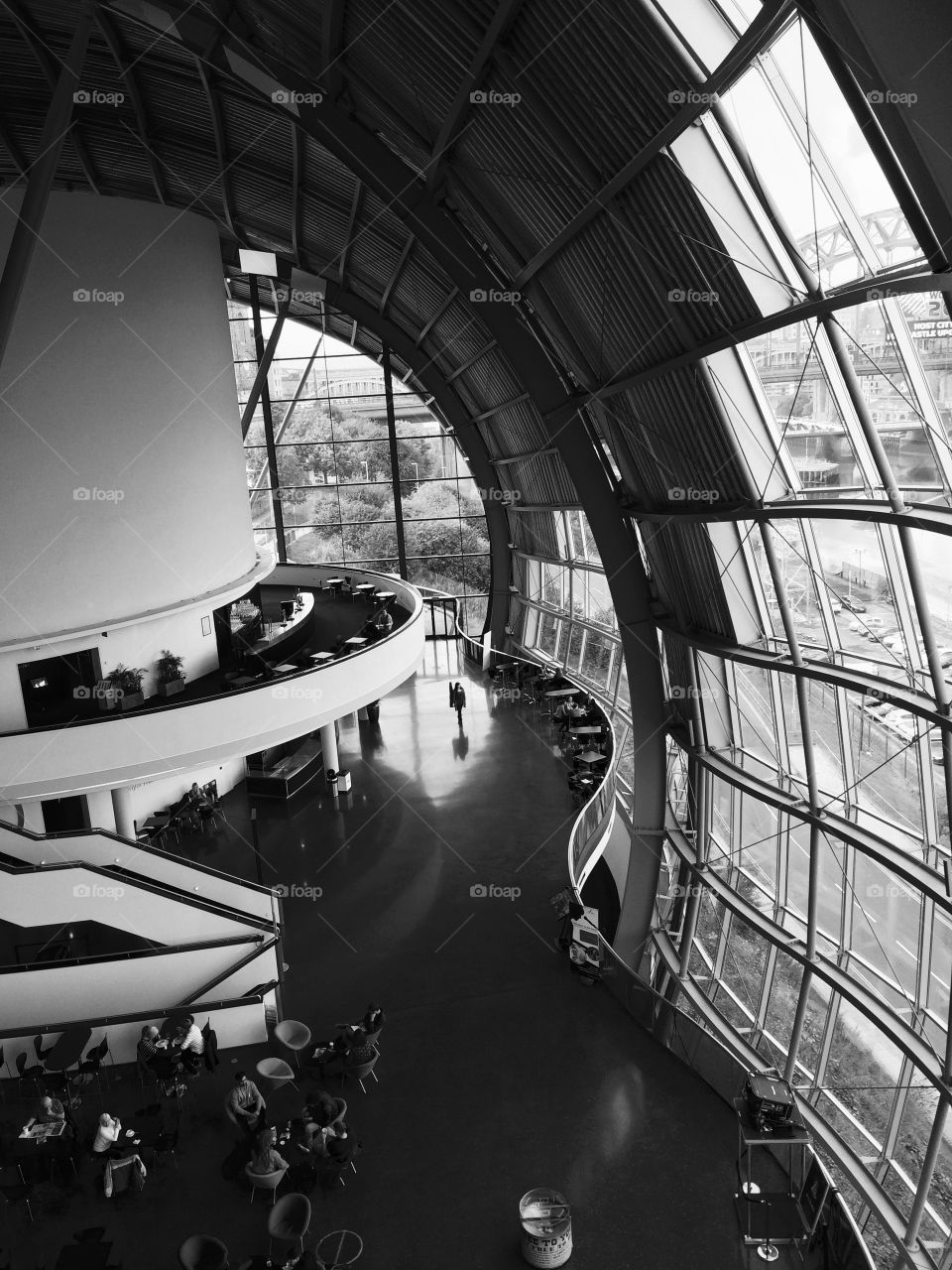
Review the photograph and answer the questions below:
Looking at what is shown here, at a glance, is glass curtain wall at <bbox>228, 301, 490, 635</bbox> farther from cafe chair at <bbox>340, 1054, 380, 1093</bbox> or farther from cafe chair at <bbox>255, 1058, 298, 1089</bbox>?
cafe chair at <bbox>340, 1054, 380, 1093</bbox>

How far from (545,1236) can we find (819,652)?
1105 cm

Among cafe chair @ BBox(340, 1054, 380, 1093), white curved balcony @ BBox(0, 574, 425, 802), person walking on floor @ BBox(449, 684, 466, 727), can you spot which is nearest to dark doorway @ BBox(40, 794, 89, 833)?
white curved balcony @ BBox(0, 574, 425, 802)

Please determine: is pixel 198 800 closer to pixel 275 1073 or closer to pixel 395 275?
pixel 275 1073

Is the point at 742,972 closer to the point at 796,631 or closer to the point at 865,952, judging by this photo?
the point at 865,952

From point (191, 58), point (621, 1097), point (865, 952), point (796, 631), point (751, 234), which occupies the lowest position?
point (865, 952)

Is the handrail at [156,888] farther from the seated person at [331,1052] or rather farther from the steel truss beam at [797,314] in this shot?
the steel truss beam at [797,314]

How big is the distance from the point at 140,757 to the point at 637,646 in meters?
11.4

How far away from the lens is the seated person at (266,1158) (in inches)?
408

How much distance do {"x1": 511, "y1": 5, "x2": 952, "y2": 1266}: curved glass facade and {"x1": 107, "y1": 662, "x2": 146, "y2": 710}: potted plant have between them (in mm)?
11567

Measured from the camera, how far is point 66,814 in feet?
66.6

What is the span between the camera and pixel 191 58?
24.1 metres

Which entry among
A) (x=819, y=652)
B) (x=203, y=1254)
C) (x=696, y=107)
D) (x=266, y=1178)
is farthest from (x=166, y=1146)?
(x=696, y=107)

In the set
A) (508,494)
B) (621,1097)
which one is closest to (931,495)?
(621,1097)

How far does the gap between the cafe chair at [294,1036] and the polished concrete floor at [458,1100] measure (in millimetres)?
526
